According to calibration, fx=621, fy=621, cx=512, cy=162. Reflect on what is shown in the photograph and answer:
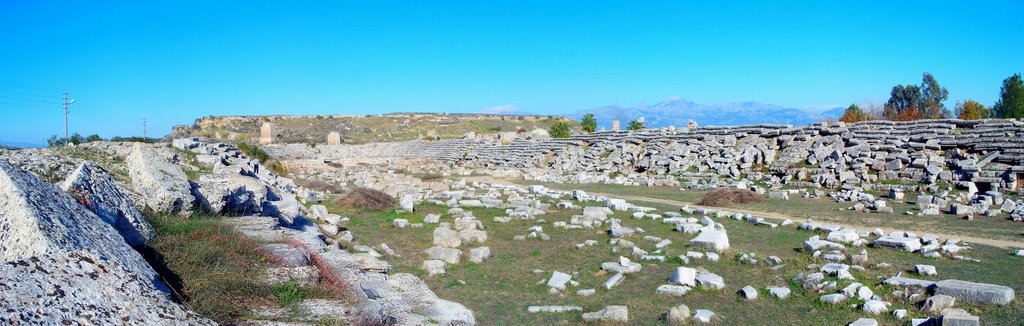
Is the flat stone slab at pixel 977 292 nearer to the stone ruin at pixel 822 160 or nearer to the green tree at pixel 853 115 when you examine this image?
the stone ruin at pixel 822 160

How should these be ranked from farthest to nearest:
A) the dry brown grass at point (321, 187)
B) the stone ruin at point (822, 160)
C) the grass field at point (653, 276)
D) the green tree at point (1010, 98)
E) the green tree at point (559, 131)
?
the green tree at point (559, 131) < the green tree at point (1010, 98) < the dry brown grass at point (321, 187) < the stone ruin at point (822, 160) < the grass field at point (653, 276)

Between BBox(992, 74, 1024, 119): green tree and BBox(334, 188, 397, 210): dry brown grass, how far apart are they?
42006 mm

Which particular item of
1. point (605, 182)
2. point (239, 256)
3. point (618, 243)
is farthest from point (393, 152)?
point (239, 256)

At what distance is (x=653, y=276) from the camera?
982cm

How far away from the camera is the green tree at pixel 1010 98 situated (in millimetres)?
40947

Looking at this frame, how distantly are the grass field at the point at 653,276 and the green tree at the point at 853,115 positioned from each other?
3364 centimetres

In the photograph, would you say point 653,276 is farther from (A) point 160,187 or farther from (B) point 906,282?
(A) point 160,187

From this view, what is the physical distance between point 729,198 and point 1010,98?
38.3 meters

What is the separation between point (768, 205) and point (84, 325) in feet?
57.8

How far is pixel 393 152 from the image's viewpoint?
181 feet

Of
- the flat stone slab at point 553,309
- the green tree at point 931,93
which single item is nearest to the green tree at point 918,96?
the green tree at point 931,93

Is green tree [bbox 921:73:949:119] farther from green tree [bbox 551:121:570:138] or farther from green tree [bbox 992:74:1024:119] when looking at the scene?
green tree [bbox 551:121:570:138]

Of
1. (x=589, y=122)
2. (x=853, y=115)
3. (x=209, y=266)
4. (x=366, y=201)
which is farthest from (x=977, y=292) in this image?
(x=589, y=122)

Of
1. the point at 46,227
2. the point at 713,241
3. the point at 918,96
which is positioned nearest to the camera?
the point at 46,227
